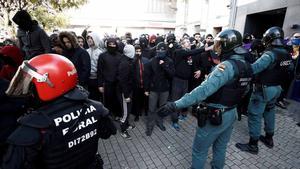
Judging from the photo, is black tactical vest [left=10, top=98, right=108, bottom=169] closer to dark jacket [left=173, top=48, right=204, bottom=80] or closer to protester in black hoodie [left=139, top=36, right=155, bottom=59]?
dark jacket [left=173, top=48, right=204, bottom=80]

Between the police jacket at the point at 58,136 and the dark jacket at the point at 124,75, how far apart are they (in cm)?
246

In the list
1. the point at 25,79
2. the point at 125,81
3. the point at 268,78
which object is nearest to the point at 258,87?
the point at 268,78

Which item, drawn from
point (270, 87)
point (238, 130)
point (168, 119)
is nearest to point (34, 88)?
point (270, 87)

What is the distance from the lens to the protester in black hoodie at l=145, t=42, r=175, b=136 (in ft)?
13.7

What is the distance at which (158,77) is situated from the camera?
4254 mm

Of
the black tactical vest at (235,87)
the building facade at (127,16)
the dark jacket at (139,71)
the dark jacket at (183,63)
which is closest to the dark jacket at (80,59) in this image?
the dark jacket at (139,71)

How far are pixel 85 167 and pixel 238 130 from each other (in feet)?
13.3

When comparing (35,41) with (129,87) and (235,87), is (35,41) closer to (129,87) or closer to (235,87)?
(129,87)

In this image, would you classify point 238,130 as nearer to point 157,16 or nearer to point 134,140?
point 134,140

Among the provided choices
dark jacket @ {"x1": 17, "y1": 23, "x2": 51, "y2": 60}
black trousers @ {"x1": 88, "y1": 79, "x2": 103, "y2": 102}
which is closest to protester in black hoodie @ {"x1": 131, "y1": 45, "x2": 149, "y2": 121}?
black trousers @ {"x1": 88, "y1": 79, "x2": 103, "y2": 102}

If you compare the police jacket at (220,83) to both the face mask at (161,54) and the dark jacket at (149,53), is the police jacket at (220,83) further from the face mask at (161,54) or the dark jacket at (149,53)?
the dark jacket at (149,53)

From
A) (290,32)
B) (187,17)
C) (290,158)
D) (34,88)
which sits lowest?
(290,158)

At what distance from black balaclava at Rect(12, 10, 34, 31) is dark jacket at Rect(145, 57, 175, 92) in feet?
9.10

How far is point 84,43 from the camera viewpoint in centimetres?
578
